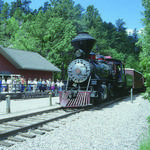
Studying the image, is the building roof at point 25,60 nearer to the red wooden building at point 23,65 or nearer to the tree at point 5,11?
the red wooden building at point 23,65

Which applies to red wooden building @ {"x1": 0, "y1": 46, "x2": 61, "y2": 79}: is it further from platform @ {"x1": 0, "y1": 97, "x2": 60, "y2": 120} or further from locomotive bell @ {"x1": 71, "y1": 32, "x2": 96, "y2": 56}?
locomotive bell @ {"x1": 71, "y1": 32, "x2": 96, "y2": 56}

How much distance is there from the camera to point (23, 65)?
2177cm

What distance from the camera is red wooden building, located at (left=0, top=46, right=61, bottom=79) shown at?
21587 mm

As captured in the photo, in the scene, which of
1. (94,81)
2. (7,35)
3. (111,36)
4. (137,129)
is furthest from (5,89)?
(111,36)

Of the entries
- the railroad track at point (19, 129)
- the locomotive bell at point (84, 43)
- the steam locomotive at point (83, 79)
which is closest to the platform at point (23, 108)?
the railroad track at point (19, 129)

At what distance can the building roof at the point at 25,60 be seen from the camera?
21.4 m

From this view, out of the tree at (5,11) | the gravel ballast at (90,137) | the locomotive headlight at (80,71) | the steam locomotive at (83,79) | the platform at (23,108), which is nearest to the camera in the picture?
the gravel ballast at (90,137)

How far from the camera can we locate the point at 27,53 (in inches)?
1050

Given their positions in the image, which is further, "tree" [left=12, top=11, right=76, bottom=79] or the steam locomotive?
"tree" [left=12, top=11, right=76, bottom=79]

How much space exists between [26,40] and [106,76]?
72.3 ft

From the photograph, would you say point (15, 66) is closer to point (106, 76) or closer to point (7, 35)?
point (106, 76)

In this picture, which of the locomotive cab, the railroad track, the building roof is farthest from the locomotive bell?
the building roof

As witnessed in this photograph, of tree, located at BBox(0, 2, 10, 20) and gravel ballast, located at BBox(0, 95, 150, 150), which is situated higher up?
tree, located at BBox(0, 2, 10, 20)

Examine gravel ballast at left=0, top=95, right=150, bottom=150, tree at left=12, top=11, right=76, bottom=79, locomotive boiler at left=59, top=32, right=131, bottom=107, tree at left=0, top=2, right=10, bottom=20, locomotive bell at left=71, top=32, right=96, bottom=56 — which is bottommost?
gravel ballast at left=0, top=95, right=150, bottom=150
